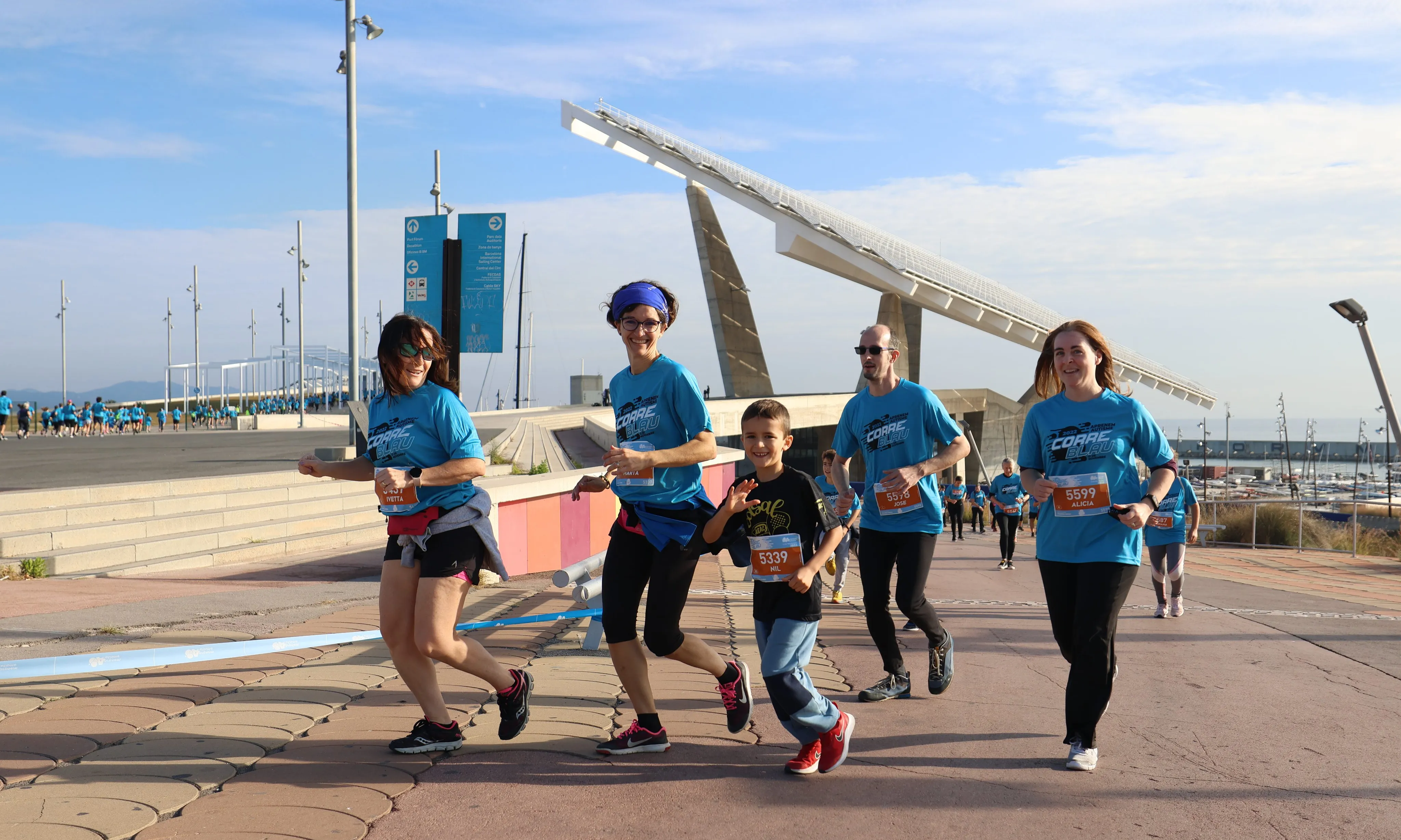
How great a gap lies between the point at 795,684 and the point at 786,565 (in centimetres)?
42

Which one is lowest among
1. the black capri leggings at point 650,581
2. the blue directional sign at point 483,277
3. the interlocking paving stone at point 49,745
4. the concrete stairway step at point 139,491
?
the interlocking paving stone at point 49,745

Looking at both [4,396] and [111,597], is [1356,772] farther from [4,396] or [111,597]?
[4,396]

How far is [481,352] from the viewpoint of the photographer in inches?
548

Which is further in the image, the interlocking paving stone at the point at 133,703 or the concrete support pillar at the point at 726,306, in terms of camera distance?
the concrete support pillar at the point at 726,306

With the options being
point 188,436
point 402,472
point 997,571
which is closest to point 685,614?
point 402,472

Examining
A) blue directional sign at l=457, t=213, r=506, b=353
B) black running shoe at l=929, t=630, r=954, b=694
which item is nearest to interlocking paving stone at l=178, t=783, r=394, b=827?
black running shoe at l=929, t=630, r=954, b=694

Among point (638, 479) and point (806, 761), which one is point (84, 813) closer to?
point (638, 479)

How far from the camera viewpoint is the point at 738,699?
13.6 ft

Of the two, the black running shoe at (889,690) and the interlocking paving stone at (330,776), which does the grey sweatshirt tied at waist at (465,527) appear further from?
the black running shoe at (889,690)

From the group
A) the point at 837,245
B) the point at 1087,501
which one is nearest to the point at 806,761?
the point at 1087,501

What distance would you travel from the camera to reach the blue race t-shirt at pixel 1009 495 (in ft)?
51.3

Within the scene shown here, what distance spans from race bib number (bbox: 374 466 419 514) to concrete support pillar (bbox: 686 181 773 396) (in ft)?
174

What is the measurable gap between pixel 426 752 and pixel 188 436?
106 ft

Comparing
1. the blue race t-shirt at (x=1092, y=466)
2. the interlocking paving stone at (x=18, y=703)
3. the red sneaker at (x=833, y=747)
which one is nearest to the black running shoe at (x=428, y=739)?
the red sneaker at (x=833, y=747)
